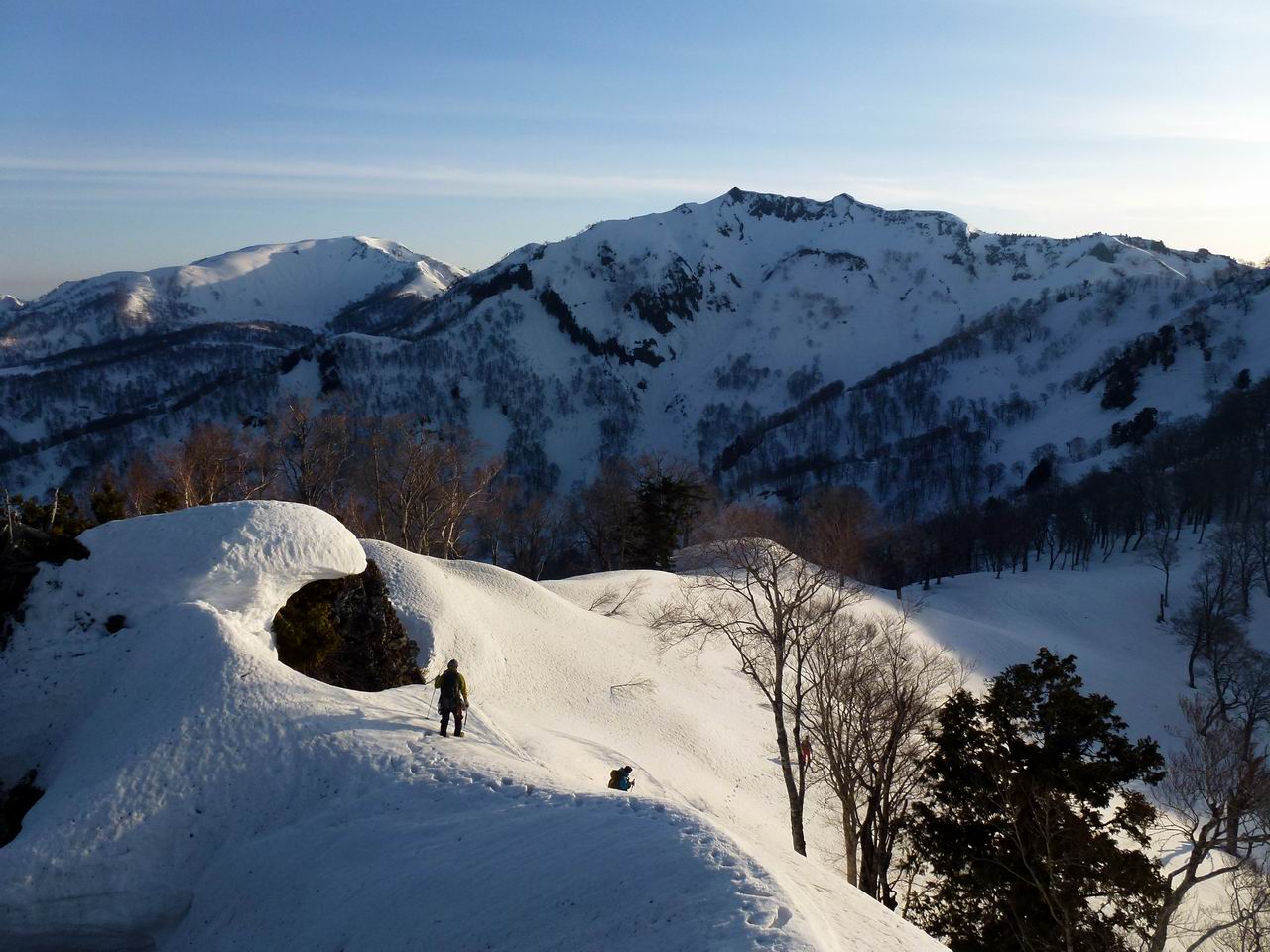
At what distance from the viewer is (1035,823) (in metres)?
15.5

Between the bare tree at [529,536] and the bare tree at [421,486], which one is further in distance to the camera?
the bare tree at [529,536]

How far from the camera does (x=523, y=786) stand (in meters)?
13.2

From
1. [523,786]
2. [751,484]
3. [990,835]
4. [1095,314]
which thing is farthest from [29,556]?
[1095,314]

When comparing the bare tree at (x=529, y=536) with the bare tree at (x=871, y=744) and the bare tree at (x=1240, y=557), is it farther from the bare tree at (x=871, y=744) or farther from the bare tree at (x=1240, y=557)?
the bare tree at (x=1240, y=557)

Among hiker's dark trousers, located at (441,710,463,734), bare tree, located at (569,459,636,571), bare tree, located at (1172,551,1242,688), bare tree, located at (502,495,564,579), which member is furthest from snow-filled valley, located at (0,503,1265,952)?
bare tree, located at (1172,551,1242,688)

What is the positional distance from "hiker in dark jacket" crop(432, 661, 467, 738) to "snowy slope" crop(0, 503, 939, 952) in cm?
55

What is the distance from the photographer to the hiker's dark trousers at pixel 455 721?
50.8 feet

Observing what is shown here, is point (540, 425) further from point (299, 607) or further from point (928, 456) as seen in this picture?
point (299, 607)

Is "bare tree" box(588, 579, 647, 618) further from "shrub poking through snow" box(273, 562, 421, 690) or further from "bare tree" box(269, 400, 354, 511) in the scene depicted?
"bare tree" box(269, 400, 354, 511)

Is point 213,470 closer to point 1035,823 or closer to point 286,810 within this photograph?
point 286,810

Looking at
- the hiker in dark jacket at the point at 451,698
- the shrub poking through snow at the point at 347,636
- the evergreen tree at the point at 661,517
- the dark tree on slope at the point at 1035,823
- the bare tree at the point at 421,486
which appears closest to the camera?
the dark tree on slope at the point at 1035,823

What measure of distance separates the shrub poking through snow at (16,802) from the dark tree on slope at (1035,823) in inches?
688

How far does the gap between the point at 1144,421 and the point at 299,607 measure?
13211 centimetres

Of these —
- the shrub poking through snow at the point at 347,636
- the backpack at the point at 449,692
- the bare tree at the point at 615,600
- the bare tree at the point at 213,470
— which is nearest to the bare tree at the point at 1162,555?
the bare tree at the point at 615,600
